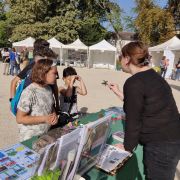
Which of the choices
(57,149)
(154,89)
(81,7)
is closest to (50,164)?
(57,149)

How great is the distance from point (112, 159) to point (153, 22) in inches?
970

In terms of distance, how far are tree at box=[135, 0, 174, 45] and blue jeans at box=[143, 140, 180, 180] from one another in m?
24.2

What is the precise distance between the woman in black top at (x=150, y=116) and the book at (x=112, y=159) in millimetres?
232

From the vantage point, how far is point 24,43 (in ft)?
78.2

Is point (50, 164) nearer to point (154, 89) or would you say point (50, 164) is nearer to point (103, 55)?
point (154, 89)

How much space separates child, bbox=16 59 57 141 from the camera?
2.50 meters

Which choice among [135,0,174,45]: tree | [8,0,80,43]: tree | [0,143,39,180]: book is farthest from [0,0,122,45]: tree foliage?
[0,143,39,180]: book

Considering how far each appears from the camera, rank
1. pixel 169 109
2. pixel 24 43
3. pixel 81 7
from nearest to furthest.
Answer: pixel 169 109, pixel 24 43, pixel 81 7

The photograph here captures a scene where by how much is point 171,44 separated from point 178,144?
1672cm

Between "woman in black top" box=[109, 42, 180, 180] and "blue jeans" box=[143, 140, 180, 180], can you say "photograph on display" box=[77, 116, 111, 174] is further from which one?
"blue jeans" box=[143, 140, 180, 180]

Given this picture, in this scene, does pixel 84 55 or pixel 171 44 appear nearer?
pixel 171 44

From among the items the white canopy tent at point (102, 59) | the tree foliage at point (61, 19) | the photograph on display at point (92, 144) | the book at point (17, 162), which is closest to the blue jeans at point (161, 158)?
the photograph on display at point (92, 144)

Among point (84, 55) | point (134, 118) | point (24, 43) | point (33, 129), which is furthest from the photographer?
point (84, 55)

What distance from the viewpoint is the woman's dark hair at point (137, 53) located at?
77.2 inches
